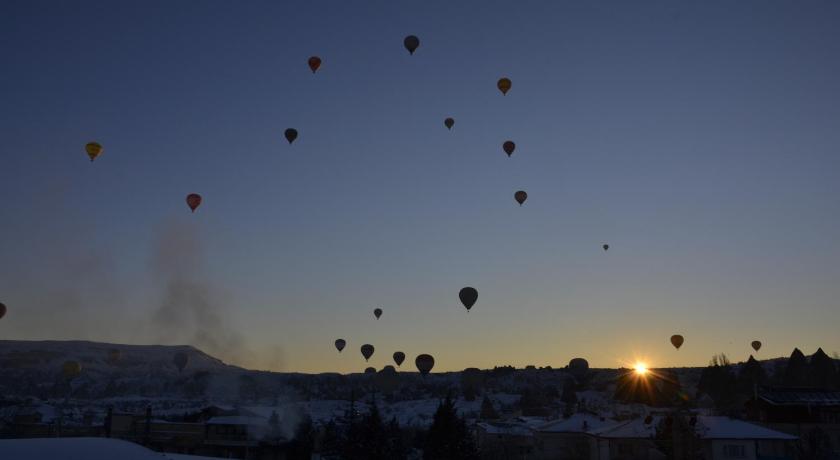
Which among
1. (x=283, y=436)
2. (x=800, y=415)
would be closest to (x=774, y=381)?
(x=800, y=415)

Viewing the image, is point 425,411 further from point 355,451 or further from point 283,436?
point 355,451

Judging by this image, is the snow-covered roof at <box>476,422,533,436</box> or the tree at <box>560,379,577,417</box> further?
the tree at <box>560,379,577,417</box>

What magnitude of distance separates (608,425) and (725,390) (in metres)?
71.3

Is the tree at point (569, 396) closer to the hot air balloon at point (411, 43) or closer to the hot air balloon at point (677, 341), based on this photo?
the hot air balloon at point (677, 341)

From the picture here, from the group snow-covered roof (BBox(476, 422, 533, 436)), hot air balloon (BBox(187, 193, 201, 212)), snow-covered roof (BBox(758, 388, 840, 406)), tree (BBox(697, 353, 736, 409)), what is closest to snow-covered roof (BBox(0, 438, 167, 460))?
hot air balloon (BBox(187, 193, 201, 212))

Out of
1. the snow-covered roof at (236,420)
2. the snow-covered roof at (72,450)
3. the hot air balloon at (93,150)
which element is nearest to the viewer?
the snow-covered roof at (72,450)

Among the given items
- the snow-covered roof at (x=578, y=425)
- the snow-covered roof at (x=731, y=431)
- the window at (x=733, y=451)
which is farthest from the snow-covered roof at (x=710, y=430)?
the snow-covered roof at (x=578, y=425)

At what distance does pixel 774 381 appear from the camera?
155 metres

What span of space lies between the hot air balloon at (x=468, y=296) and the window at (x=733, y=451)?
2081 cm

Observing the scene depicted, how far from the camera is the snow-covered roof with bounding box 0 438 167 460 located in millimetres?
21328

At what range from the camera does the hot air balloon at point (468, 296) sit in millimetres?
57438

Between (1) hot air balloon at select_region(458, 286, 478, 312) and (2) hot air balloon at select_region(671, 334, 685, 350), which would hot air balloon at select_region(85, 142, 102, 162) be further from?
(2) hot air balloon at select_region(671, 334, 685, 350)

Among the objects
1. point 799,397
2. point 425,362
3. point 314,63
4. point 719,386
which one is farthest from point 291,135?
point 719,386

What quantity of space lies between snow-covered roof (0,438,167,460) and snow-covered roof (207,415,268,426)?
55.2 m
